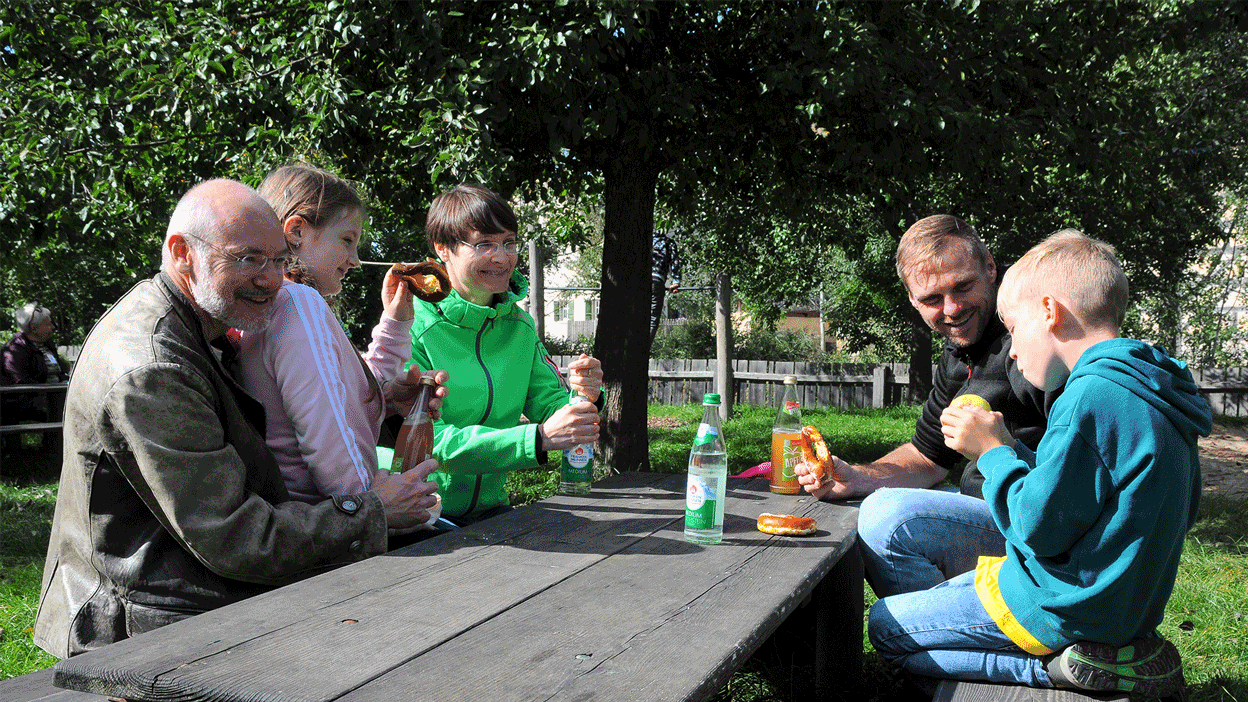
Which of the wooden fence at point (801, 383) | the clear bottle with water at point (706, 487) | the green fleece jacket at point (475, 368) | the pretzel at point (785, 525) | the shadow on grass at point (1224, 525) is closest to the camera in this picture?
the clear bottle with water at point (706, 487)

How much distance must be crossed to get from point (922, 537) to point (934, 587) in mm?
201

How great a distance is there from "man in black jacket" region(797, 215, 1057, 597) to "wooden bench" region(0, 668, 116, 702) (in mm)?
2088

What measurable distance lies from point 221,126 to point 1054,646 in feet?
19.1

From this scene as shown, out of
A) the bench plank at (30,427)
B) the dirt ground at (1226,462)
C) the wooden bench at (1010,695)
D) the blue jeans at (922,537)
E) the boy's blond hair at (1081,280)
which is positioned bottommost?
the dirt ground at (1226,462)

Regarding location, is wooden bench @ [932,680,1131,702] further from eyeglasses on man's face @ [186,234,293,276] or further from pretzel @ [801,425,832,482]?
eyeglasses on man's face @ [186,234,293,276]

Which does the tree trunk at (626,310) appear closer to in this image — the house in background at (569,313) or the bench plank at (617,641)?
the bench plank at (617,641)

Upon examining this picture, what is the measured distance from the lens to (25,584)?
4719mm

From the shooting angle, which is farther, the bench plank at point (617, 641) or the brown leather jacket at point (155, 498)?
the brown leather jacket at point (155, 498)

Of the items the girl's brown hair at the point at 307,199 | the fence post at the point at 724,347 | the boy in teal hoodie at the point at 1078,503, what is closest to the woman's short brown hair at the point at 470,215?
the girl's brown hair at the point at 307,199

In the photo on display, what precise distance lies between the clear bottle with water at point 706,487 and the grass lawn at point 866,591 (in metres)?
0.76

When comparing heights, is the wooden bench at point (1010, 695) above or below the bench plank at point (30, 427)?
above

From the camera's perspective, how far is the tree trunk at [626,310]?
24.9ft

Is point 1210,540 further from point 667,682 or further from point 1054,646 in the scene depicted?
point 667,682

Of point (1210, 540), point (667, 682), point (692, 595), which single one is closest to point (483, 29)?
point (692, 595)
